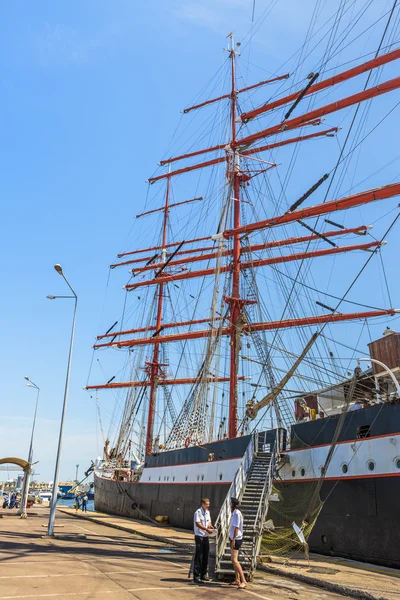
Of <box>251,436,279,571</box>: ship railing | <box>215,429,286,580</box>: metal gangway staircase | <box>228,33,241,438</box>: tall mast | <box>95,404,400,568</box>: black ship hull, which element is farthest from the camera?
<box>228,33,241,438</box>: tall mast

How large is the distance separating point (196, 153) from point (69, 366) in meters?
18.7

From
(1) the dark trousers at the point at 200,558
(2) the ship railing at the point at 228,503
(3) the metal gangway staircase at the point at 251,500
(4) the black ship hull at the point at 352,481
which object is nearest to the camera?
(1) the dark trousers at the point at 200,558

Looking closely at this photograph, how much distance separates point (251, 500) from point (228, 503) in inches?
51.0

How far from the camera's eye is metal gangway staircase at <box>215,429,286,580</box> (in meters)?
8.84

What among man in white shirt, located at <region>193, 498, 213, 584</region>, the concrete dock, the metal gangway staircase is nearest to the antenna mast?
the metal gangway staircase

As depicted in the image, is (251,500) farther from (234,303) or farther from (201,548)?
(234,303)

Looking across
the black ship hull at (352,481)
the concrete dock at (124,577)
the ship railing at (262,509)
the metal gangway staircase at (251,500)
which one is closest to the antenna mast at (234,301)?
the black ship hull at (352,481)

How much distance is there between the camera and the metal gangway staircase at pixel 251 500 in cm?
884

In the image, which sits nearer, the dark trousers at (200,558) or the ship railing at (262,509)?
the dark trousers at (200,558)

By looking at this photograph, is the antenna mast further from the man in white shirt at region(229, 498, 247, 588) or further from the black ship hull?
the man in white shirt at region(229, 498, 247, 588)

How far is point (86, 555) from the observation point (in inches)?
421

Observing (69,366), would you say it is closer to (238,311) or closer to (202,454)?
(202,454)

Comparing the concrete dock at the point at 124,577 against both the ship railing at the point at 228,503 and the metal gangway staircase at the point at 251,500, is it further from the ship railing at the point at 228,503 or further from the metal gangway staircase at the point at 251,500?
the ship railing at the point at 228,503

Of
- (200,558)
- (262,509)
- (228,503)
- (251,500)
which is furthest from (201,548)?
(251,500)
